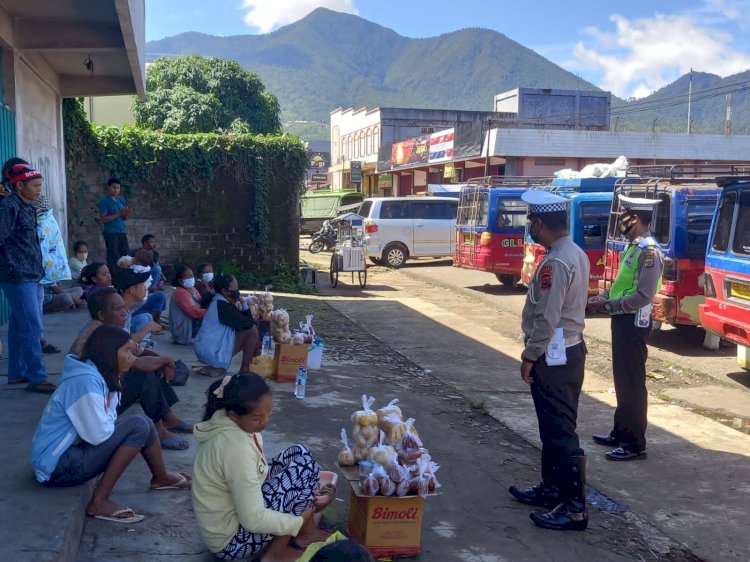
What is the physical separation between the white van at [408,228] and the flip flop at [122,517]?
1676 centimetres

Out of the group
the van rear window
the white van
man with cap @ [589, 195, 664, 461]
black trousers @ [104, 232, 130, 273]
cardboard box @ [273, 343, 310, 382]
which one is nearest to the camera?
man with cap @ [589, 195, 664, 461]

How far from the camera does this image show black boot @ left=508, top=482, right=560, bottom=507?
4719 mm

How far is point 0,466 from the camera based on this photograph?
165 inches

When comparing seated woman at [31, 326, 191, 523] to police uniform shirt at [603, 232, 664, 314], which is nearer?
seated woman at [31, 326, 191, 523]

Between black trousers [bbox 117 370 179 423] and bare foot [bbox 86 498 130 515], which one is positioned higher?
black trousers [bbox 117 370 179 423]

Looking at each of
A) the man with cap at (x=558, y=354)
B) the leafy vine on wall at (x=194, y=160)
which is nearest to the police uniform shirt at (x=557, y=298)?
the man with cap at (x=558, y=354)

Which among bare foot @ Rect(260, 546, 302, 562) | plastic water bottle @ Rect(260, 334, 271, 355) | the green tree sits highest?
the green tree

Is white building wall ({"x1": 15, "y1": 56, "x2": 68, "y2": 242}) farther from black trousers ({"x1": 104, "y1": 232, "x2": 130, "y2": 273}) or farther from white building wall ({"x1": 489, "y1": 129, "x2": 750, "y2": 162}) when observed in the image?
white building wall ({"x1": 489, "y1": 129, "x2": 750, "y2": 162})

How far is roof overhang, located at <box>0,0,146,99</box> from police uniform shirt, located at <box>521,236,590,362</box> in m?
5.28

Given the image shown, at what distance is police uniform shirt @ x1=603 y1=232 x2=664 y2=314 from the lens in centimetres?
559

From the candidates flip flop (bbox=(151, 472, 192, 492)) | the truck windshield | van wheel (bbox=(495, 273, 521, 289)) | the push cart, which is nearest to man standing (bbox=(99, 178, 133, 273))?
the push cart

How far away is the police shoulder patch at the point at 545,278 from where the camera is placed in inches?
178

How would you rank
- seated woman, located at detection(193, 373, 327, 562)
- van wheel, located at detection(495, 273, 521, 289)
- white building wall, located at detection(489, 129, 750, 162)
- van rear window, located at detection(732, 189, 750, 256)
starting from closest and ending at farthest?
seated woman, located at detection(193, 373, 327, 562)
van rear window, located at detection(732, 189, 750, 256)
van wheel, located at detection(495, 273, 521, 289)
white building wall, located at detection(489, 129, 750, 162)

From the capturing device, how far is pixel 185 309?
8141mm
